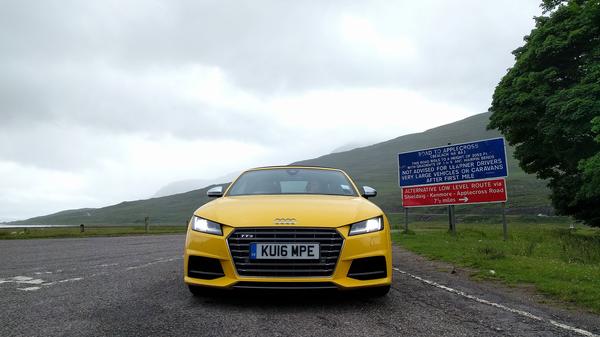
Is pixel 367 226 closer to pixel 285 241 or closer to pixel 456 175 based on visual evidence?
pixel 285 241

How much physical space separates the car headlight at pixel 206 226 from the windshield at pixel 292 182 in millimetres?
1296

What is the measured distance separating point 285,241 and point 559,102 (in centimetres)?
1816

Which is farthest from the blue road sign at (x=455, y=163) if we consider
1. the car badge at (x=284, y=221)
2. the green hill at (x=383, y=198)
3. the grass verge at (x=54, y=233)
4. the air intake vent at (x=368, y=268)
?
the green hill at (x=383, y=198)

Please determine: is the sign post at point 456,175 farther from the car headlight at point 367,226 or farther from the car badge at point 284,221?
the car badge at point 284,221

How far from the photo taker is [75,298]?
4805 millimetres

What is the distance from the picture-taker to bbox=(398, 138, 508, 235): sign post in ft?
54.4

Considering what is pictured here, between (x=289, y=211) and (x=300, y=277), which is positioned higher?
(x=289, y=211)

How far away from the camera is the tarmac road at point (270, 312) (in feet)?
11.6

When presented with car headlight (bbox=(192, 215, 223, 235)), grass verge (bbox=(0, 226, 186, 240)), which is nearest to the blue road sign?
car headlight (bbox=(192, 215, 223, 235))

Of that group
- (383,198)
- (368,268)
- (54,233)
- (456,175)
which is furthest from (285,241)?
(383,198)

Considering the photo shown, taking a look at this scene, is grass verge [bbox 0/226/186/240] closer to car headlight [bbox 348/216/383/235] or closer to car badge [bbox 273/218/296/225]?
car badge [bbox 273/218/296/225]

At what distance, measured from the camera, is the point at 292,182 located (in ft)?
20.3

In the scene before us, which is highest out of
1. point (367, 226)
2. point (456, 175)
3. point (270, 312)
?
point (456, 175)

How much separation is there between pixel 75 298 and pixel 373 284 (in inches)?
130
